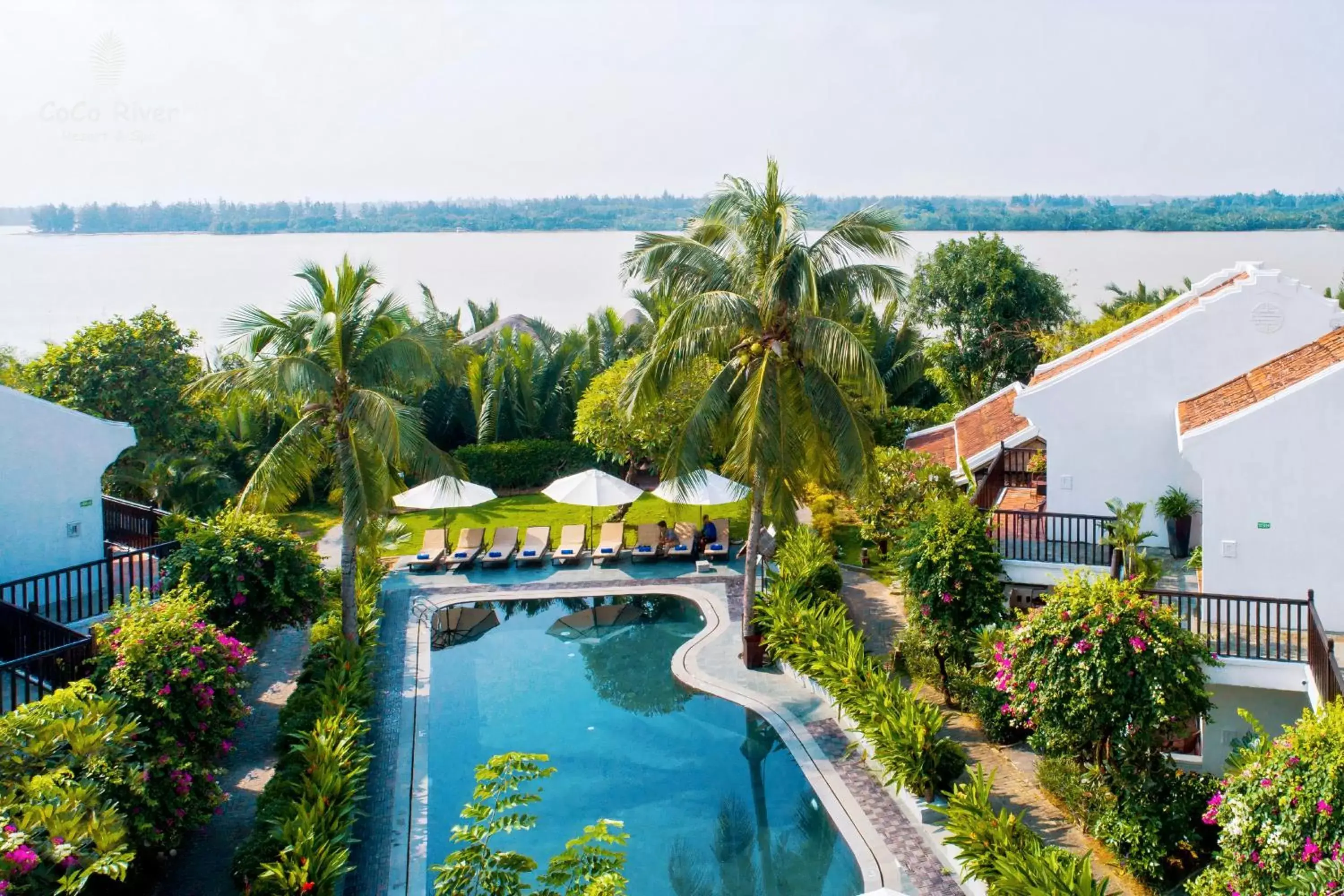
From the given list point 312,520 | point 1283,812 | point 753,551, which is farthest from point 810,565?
point 312,520

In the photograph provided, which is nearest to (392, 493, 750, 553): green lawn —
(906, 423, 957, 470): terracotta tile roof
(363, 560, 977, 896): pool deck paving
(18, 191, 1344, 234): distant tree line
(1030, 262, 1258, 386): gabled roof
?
(363, 560, 977, 896): pool deck paving

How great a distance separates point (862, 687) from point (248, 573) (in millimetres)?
8649

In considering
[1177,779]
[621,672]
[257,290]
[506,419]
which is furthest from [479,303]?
[1177,779]

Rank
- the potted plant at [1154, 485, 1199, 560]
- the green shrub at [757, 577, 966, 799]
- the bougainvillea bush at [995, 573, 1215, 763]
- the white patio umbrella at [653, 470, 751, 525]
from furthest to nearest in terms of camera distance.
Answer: the white patio umbrella at [653, 470, 751, 525], the potted plant at [1154, 485, 1199, 560], the green shrub at [757, 577, 966, 799], the bougainvillea bush at [995, 573, 1215, 763]

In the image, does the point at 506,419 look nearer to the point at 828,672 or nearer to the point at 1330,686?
the point at 828,672

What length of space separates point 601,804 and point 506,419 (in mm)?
18636

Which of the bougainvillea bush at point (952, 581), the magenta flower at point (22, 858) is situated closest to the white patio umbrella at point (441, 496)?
the bougainvillea bush at point (952, 581)

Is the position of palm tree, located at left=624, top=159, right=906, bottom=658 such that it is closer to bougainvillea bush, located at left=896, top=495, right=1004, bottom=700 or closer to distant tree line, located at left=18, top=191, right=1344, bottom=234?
bougainvillea bush, located at left=896, top=495, right=1004, bottom=700

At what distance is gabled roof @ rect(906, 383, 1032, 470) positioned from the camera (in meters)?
23.1

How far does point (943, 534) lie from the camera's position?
16.3 metres

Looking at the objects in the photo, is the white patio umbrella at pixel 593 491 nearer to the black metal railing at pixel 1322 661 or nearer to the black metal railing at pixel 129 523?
the black metal railing at pixel 129 523

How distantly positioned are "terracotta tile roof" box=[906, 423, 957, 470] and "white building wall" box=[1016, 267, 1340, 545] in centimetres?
390

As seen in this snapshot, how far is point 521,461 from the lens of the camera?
31.0 metres

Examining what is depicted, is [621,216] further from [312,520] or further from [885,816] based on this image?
[885,816]
